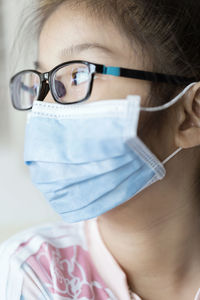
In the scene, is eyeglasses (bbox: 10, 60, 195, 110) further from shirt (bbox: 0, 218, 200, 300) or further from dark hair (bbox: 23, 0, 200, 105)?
shirt (bbox: 0, 218, 200, 300)

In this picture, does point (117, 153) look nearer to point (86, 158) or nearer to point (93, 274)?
point (86, 158)

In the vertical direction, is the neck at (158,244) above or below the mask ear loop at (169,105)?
below

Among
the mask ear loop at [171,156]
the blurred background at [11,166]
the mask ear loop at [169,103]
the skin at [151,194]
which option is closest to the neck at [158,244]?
the skin at [151,194]

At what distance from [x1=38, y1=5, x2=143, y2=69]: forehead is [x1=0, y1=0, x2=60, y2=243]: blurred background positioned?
2.45 feet

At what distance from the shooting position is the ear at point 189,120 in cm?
100

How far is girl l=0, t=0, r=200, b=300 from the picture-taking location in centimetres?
93

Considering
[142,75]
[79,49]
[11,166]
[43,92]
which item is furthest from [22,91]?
[11,166]

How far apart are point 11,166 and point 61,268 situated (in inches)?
35.1

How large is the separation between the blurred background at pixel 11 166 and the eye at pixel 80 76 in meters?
0.80

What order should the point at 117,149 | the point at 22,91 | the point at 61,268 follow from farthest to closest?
the point at 22,91, the point at 61,268, the point at 117,149

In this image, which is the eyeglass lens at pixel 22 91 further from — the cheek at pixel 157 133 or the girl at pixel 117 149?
the cheek at pixel 157 133

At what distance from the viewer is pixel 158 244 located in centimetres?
114

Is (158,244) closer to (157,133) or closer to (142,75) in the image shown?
(157,133)

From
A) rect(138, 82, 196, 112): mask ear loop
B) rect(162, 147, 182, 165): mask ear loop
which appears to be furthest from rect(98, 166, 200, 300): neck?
rect(138, 82, 196, 112): mask ear loop
